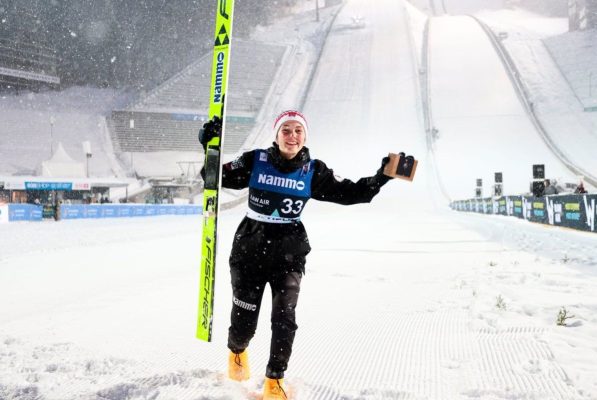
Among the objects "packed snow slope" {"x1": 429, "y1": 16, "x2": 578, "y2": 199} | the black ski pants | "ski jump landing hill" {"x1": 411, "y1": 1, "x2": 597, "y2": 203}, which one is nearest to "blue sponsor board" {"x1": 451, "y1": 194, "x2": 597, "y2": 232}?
the black ski pants

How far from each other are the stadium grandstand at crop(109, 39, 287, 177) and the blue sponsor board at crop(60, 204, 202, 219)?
14.4 metres

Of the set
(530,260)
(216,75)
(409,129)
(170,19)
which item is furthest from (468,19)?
(216,75)

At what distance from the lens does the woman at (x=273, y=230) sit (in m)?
2.54

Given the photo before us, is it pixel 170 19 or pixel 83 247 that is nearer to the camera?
pixel 83 247

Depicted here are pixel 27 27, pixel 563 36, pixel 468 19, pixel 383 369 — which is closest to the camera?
pixel 383 369

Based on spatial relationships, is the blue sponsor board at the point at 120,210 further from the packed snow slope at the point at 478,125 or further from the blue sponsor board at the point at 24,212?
the packed snow slope at the point at 478,125

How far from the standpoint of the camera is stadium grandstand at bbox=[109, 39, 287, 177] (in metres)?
45.1

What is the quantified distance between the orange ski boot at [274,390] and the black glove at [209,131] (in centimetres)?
144

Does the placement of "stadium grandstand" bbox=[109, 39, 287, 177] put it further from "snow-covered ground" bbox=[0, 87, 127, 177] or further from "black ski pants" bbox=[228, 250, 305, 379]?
"black ski pants" bbox=[228, 250, 305, 379]

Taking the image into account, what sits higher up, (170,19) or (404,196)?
(170,19)

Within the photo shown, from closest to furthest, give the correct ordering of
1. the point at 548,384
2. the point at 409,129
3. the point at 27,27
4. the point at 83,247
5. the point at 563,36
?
the point at 548,384 → the point at 83,247 → the point at 409,129 → the point at 27,27 → the point at 563,36

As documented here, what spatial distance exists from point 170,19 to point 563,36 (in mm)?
48074

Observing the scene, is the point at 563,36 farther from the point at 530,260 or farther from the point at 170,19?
the point at 530,260

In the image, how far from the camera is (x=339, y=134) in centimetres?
4250
